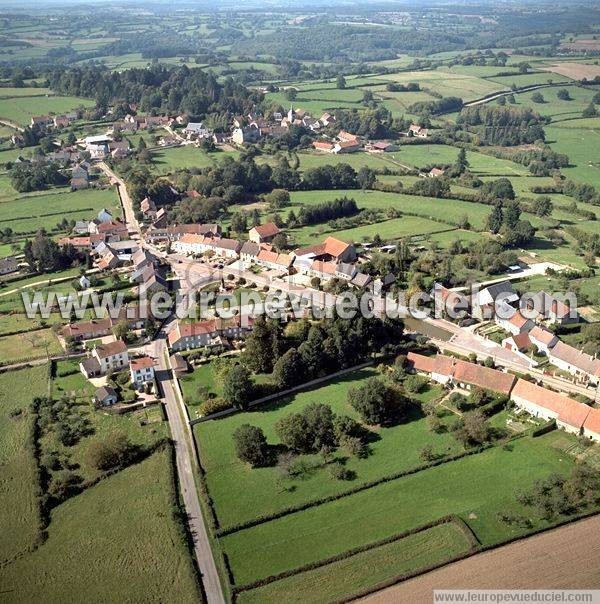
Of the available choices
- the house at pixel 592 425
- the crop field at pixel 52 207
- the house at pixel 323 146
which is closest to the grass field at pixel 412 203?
the house at pixel 323 146

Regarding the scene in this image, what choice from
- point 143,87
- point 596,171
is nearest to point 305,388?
point 596,171

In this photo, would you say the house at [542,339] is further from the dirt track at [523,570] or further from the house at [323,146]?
the house at [323,146]

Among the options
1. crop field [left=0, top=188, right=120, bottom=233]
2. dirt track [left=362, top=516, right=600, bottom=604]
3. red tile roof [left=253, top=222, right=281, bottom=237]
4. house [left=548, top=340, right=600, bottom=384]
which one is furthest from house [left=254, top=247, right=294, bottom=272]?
dirt track [left=362, top=516, right=600, bottom=604]

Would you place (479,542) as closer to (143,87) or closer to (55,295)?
(55,295)

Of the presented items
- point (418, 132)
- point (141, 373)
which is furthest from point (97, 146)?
point (141, 373)

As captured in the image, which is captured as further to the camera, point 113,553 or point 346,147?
point 346,147

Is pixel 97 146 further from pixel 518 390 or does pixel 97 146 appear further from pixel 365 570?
pixel 365 570
